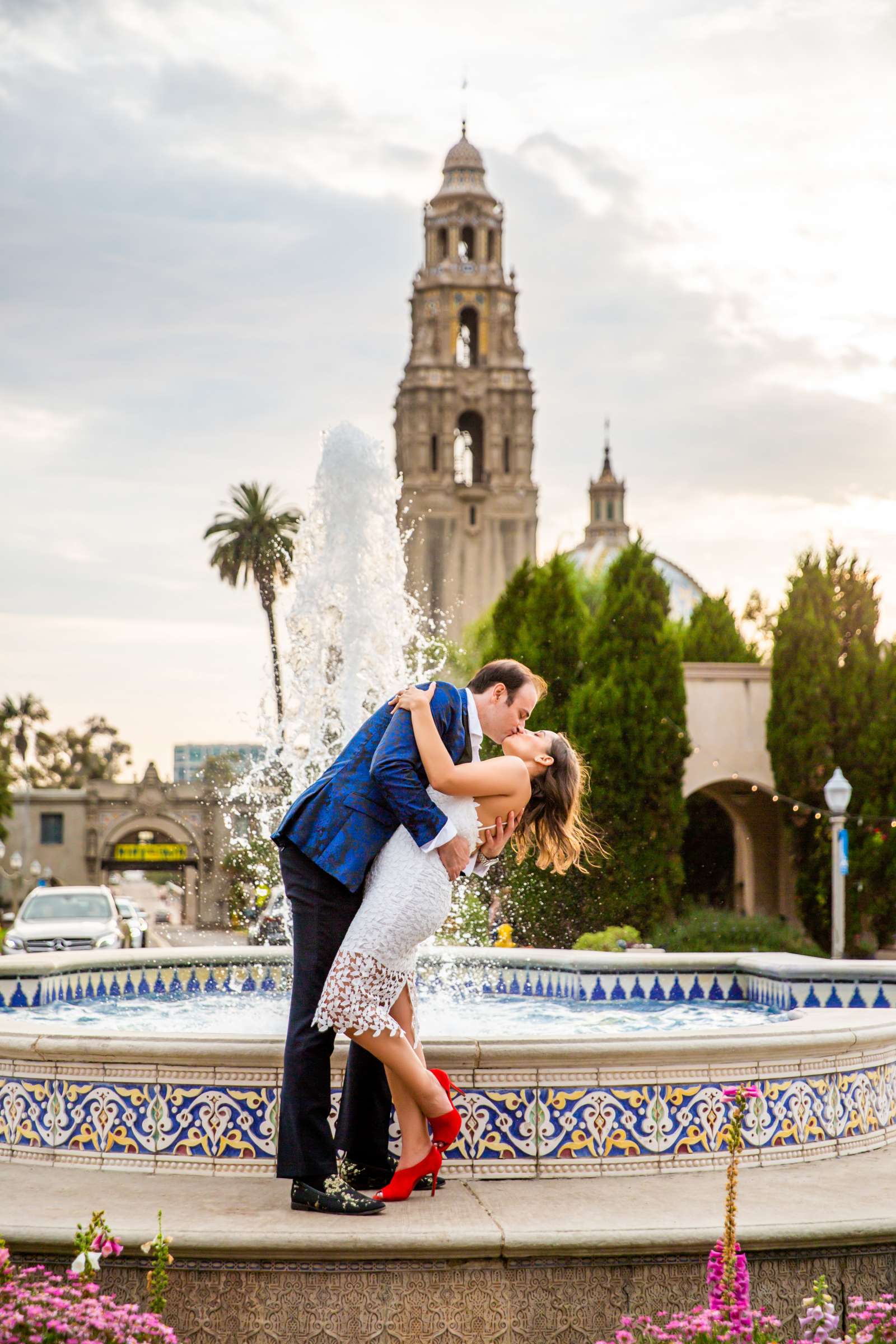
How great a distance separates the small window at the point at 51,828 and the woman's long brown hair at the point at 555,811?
54.0 metres

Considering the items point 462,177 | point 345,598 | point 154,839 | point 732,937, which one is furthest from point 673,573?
point 345,598

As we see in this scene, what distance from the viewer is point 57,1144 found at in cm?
520

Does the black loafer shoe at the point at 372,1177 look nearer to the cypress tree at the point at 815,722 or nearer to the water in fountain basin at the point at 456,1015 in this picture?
the water in fountain basin at the point at 456,1015

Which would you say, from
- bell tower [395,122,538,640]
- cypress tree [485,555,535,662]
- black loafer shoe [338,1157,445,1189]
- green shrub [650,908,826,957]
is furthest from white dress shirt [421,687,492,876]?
bell tower [395,122,538,640]

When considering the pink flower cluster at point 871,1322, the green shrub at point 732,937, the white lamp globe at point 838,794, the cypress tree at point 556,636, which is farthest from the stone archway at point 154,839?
the pink flower cluster at point 871,1322

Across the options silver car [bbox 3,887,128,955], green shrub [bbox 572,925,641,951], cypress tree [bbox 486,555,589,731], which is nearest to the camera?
green shrub [bbox 572,925,641,951]

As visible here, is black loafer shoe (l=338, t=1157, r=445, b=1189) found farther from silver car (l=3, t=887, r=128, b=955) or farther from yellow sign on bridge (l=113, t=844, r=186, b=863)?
yellow sign on bridge (l=113, t=844, r=186, b=863)

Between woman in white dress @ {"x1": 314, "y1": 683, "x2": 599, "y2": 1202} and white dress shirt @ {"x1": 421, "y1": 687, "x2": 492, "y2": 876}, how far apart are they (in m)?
0.08

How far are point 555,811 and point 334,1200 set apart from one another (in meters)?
1.47

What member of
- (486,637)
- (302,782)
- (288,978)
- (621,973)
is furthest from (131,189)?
(486,637)

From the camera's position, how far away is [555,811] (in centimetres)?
503

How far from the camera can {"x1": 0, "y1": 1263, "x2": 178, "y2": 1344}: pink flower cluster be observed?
3.41m

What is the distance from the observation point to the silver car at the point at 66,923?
62.3ft

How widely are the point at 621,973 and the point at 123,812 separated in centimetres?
4835
